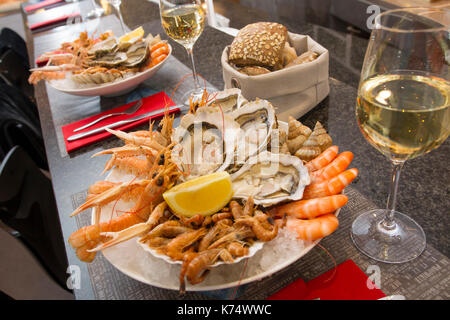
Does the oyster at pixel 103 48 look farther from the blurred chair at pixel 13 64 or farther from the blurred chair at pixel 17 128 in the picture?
the blurred chair at pixel 13 64

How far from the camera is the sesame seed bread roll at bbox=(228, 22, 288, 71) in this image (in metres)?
0.94

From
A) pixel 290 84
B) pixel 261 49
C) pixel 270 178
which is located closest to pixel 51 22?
pixel 261 49

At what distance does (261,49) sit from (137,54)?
1.71ft

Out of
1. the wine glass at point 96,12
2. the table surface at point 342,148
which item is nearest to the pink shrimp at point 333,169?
the table surface at point 342,148

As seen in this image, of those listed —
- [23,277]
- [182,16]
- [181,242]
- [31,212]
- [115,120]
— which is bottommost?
[23,277]

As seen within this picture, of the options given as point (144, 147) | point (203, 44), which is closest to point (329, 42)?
point (203, 44)

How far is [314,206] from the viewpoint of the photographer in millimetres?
581

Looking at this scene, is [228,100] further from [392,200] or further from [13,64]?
[13,64]

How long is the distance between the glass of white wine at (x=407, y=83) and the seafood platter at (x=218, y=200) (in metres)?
0.10

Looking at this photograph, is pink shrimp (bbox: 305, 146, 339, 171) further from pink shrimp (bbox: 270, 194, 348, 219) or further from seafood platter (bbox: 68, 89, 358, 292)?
pink shrimp (bbox: 270, 194, 348, 219)

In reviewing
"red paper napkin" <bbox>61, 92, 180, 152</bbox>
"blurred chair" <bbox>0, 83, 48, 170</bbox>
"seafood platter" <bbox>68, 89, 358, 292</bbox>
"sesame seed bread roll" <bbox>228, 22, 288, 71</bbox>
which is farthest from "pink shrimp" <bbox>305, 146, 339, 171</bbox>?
"blurred chair" <bbox>0, 83, 48, 170</bbox>

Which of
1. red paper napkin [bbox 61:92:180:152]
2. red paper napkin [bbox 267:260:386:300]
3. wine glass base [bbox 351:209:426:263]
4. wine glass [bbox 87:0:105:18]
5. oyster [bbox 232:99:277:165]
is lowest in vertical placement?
→ red paper napkin [bbox 61:92:180:152]

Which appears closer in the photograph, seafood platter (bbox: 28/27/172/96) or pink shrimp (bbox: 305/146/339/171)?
pink shrimp (bbox: 305/146/339/171)

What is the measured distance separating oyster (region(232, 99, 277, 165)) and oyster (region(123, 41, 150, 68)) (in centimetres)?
62
